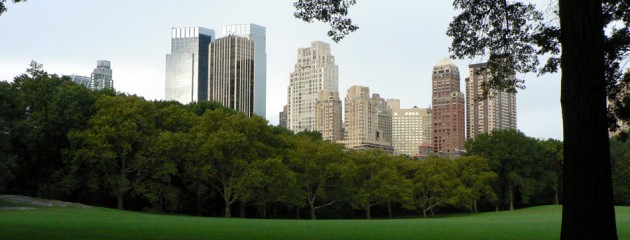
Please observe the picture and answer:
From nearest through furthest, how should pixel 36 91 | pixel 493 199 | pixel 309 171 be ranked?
pixel 36 91 → pixel 309 171 → pixel 493 199

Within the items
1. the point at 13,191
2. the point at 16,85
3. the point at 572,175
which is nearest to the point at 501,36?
the point at 572,175

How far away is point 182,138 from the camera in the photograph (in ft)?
180

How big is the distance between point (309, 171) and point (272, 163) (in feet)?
32.2

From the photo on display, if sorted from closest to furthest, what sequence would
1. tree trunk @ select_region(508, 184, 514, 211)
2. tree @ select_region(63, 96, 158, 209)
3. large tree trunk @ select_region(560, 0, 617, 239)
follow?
large tree trunk @ select_region(560, 0, 617, 239), tree @ select_region(63, 96, 158, 209), tree trunk @ select_region(508, 184, 514, 211)

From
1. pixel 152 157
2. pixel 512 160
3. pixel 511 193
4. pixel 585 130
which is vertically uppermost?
pixel 512 160

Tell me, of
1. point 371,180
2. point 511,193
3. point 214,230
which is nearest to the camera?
point 214,230

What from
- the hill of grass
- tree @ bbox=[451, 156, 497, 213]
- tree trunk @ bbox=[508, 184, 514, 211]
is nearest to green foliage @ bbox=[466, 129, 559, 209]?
tree trunk @ bbox=[508, 184, 514, 211]

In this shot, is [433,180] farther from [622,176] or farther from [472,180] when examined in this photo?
[622,176]

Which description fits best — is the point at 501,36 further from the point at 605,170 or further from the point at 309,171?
the point at 309,171

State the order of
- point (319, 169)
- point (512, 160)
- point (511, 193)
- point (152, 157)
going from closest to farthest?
point (152, 157)
point (319, 169)
point (512, 160)
point (511, 193)

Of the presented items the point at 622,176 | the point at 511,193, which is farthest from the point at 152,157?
the point at 622,176

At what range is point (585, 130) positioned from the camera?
923 centimetres

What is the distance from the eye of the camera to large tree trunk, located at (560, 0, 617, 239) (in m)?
9.15

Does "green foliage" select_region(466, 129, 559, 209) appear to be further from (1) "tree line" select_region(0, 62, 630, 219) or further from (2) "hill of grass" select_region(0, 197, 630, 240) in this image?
(2) "hill of grass" select_region(0, 197, 630, 240)
